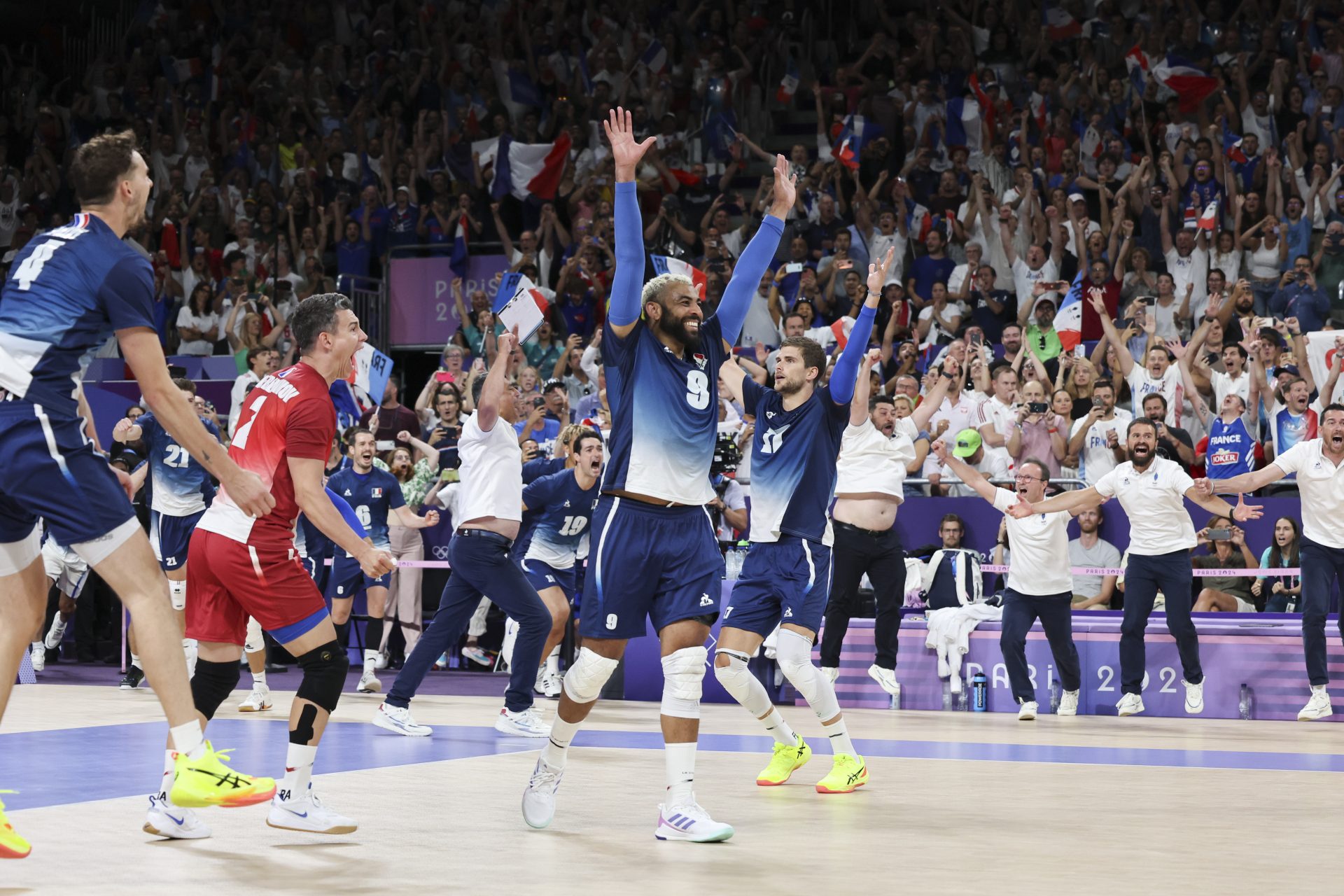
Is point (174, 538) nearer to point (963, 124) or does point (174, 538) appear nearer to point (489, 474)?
point (489, 474)

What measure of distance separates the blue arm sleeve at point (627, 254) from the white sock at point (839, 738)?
274 centimetres

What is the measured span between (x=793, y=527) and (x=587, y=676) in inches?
87.5

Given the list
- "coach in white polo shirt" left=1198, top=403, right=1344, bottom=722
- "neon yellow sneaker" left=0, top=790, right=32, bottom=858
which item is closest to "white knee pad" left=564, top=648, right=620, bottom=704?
"neon yellow sneaker" left=0, top=790, right=32, bottom=858

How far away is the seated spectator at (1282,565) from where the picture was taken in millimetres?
13617

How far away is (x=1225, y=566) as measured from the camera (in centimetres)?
1407

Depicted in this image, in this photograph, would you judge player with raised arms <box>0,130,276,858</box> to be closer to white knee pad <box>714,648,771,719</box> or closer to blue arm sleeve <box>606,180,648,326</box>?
blue arm sleeve <box>606,180,648,326</box>

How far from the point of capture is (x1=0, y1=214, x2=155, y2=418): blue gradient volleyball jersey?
524cm

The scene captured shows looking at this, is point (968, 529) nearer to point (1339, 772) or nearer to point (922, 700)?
point (922, 700)

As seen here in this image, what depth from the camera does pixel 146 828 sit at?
5.98 m

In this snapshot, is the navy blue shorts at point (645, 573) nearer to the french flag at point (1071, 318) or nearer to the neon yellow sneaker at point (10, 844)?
the neon yellow sneaker at point (10, 844)

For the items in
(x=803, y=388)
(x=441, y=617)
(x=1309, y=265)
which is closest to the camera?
(x=803, y=388)

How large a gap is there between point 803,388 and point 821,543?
0.85m

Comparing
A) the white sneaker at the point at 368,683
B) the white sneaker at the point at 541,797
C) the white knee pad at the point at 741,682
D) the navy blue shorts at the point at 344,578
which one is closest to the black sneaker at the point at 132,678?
the navy blue shorts at the point at 344,578

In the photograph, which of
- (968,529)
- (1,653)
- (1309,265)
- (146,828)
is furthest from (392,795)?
(1309,265)
